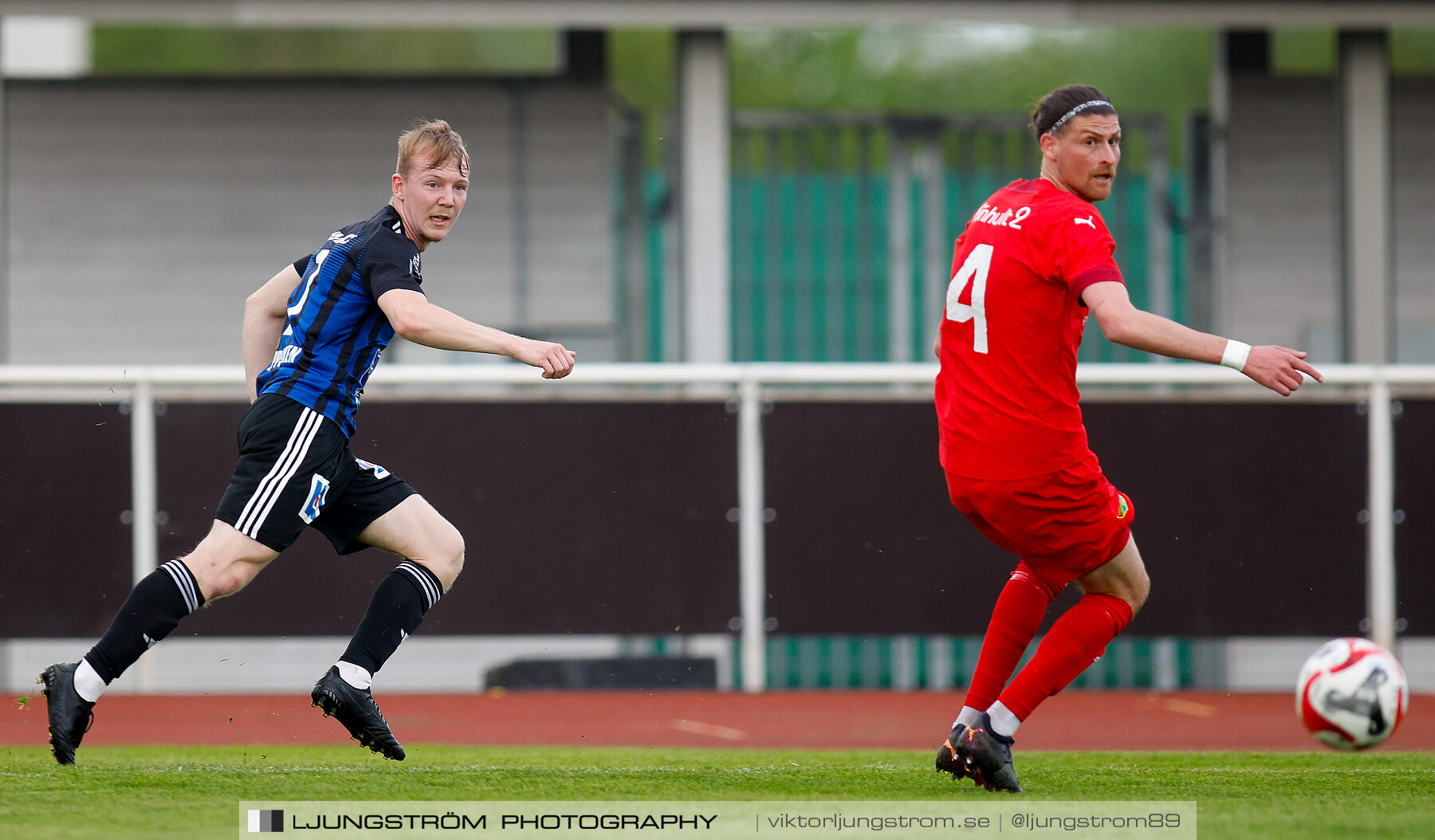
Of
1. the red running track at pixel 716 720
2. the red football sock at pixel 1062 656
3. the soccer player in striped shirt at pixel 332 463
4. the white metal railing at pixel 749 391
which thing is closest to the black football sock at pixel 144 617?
the soccer player in striped shirt at pixel 332 463

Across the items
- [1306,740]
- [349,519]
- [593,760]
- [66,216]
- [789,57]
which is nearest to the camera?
[349,519]

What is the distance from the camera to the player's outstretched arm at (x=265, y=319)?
4555 mm

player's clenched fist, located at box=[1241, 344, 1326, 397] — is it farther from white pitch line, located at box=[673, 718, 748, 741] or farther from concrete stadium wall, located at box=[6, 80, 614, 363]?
concrete stadium wall, located at box=[6, 80, 614, 363]

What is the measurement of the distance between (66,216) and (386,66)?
16176mm

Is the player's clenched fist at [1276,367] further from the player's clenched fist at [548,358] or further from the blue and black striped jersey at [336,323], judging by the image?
the blue and black striped jersey at [336,323]

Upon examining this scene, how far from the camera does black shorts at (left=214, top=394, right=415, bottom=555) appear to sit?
13.8 feet

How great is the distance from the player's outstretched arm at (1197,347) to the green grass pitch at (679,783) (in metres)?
1.07

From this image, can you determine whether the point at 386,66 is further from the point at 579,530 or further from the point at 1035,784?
the point at 1035,784

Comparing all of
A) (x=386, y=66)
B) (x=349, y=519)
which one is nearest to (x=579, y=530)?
(x=349, y=519)

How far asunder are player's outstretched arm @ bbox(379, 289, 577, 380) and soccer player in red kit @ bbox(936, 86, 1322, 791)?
111 centimetres

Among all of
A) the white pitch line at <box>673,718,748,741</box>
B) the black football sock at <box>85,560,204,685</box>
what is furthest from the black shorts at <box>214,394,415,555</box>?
the white pitch line at <box>673,718,748,741</box>

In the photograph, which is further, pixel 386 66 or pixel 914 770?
pixel 386 66

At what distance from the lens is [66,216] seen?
36.1 feet

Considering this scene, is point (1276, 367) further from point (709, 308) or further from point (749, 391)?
point (709, 308)
